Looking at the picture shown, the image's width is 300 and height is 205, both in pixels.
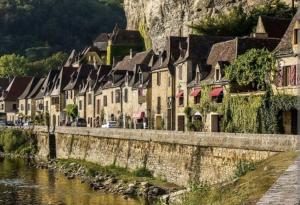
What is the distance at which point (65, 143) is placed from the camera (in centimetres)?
6744

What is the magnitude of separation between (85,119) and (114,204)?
4931cm

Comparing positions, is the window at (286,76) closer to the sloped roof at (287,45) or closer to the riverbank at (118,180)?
the sloped roof at (287,45)

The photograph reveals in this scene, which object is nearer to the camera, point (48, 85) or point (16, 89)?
point (48, 85)

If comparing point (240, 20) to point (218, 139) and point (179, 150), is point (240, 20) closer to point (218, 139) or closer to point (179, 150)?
point (179, 150)

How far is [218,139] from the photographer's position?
3509 centimetres

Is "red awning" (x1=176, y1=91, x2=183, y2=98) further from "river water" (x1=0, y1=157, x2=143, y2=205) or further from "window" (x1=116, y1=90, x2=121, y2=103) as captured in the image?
"window" (x1=116, y1=90, x2=121, y2=103)

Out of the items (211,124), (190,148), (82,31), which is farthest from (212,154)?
(82,31)

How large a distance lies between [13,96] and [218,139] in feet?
283

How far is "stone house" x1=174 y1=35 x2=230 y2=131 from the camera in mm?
56000

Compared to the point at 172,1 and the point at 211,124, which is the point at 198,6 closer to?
the point at 172,1

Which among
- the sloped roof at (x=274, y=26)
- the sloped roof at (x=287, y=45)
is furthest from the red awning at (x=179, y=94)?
the sloped roof at (x=287, y=45)

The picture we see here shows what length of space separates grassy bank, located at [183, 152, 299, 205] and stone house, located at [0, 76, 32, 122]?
9301 centimetres

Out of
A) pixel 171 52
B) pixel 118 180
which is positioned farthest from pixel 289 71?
pixel 171 52

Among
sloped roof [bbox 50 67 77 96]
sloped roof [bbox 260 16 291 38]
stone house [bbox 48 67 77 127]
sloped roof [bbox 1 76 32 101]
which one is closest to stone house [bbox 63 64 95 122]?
stone house [bbox 48 67 77 127]
